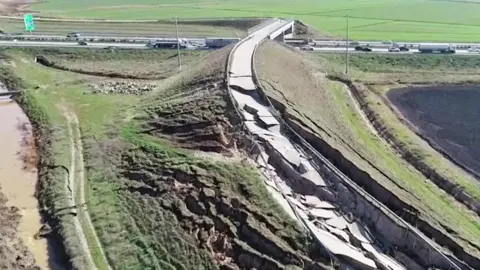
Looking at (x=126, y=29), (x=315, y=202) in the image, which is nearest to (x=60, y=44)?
(x=126, y=29)

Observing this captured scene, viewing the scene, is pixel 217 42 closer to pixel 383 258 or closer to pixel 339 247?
pixel 339 247

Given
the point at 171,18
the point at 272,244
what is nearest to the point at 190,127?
the point at 272,244

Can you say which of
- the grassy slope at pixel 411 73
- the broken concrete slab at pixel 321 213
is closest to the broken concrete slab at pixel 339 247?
the broken concrete slab at pixel 321 213

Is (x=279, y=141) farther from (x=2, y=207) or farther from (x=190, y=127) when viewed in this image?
(x=2, y=207)

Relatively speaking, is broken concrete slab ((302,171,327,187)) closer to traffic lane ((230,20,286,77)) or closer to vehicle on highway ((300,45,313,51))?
traffic lane ((230,20,286,77))

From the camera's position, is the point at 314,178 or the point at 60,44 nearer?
the point at 314,178

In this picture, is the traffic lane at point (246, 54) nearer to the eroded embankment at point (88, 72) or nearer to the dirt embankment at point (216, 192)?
the dirt embankment at point (216, 192)

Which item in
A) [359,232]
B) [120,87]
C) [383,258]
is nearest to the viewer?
[383,258]

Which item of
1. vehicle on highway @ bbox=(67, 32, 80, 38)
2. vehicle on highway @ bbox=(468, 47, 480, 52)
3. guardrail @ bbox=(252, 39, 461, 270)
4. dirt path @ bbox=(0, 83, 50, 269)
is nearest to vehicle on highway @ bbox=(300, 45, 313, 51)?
vehicle on highway @ bbox=(468, 47, 480, 52)
